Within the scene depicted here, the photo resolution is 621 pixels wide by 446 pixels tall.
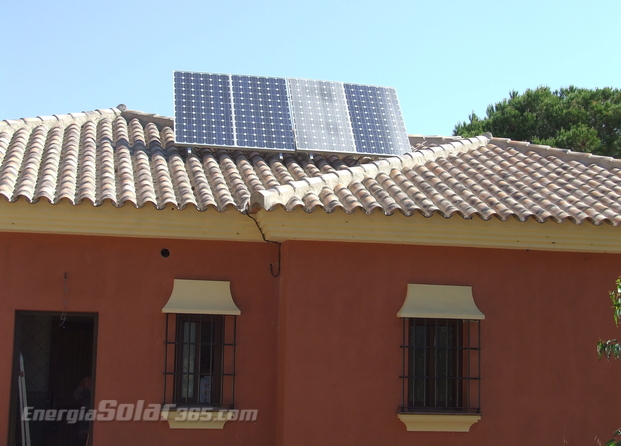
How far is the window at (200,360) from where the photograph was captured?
9.05 metres

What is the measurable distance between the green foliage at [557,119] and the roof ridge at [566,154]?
19.8 metres

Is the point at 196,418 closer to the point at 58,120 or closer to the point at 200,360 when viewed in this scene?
the point at 200,360

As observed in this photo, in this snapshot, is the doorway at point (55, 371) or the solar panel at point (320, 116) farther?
the doorway at point (55, 371)

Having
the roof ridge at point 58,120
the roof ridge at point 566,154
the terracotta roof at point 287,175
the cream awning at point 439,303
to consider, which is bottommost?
the cream awning at point 439,303

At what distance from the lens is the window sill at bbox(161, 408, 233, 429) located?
8820 millimetres

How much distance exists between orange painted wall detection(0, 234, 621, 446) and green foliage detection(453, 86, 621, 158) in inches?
907

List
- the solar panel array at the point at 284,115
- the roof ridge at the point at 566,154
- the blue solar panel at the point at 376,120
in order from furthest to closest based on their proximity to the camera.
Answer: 1. the blue solar panel at the point at 376,120
2. the roof ridge at the point at 566,154
3. the solar panel array at the point at 284,115

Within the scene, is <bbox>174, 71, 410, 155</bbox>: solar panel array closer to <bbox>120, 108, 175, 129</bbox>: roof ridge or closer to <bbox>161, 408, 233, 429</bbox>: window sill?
<bbox>120, 108, 175, 129</bbox>: roof ridge

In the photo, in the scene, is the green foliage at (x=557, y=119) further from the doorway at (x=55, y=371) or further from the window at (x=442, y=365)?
the window at (x=442, y=365)

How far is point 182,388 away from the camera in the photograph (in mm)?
9086

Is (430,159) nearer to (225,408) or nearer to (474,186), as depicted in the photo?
(474,186)

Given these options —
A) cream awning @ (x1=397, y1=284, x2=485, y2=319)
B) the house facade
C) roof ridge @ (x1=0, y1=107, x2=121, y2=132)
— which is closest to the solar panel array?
roof ridge @ (x1=0, y1=107, x2=121, y2=132)

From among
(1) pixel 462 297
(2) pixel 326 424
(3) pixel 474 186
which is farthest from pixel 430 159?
(2) pixel 326 424

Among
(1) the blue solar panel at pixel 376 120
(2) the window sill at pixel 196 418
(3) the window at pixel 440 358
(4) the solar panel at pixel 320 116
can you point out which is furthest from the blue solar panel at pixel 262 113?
(2) the window sill at pixel 196 418
